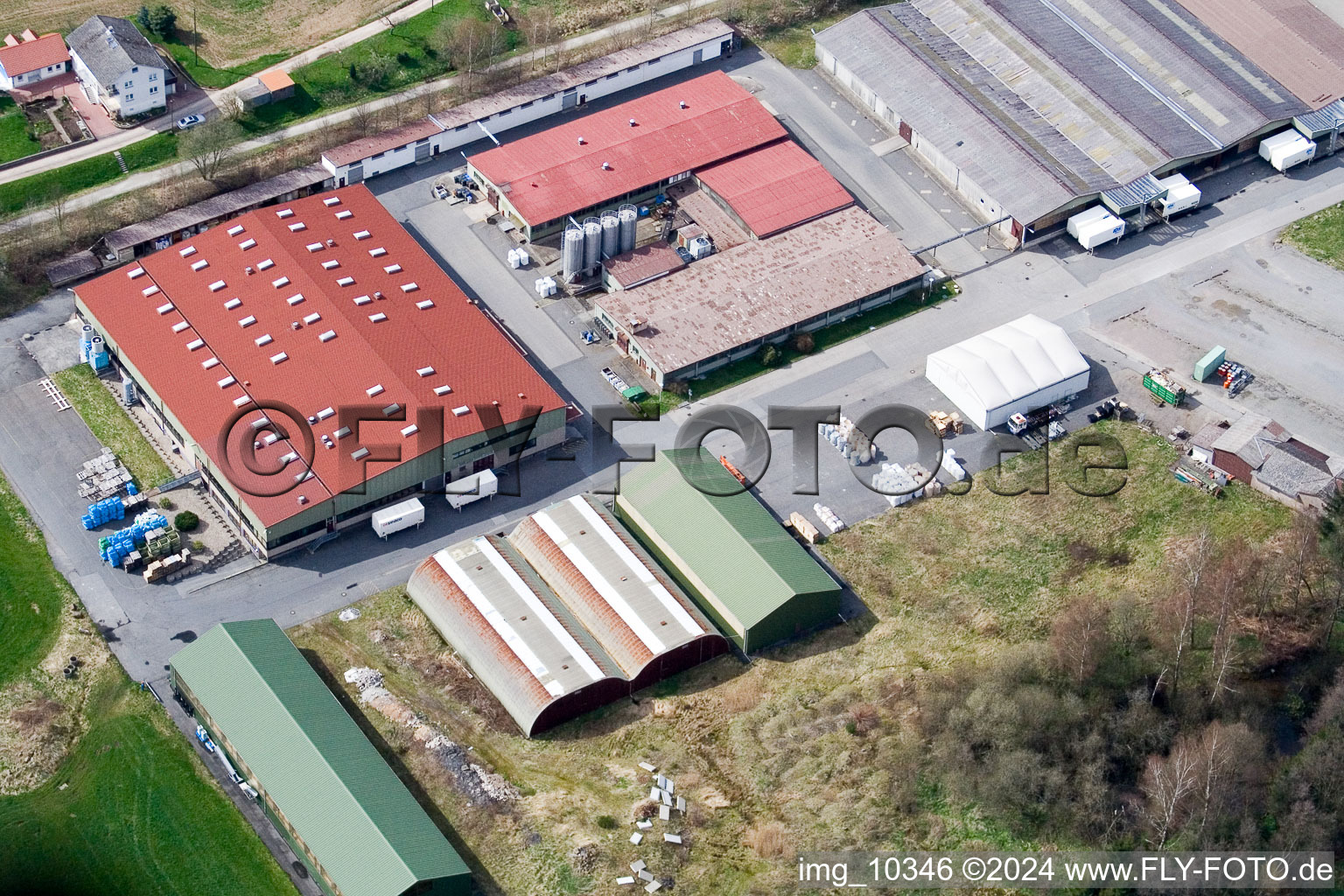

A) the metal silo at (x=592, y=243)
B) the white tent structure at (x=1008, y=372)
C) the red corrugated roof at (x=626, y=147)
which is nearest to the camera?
the white tent structure at (x=1008, y=372)

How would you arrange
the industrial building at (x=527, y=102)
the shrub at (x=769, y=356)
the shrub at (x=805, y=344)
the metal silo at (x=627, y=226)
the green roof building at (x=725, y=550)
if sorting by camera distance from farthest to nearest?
1. the industrial building at (x=527, y=102)
2. the metal silo at (x=627, y=226)
3. the shrub at (x=805, y=344)
4. the shrub at (x=769, y=356)
5. the green roof building at (x=725, y=550)

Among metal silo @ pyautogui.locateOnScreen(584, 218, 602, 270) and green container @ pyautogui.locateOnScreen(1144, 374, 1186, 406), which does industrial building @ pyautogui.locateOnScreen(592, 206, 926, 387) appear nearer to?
metal silo @ pyautogui.locateOnScreen(584, 218, 602, 270)

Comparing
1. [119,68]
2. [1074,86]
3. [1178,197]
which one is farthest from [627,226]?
[119,68]

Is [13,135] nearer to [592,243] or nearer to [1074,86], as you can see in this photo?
[592,243]

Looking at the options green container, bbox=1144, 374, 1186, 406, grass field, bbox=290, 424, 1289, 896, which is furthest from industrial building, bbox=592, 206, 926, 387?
green container, bbox=1144, 374, 1186, 406

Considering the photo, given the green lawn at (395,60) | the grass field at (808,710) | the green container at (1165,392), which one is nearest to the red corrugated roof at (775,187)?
the green lawn at (395,60)

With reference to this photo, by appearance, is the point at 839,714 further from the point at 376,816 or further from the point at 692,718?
the point at 376,816

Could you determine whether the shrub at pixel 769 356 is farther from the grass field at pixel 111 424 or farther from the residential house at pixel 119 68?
the residential house at pixel 119 68

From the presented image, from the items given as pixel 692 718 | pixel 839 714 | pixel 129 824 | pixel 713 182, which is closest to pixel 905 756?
pixel 839 714
